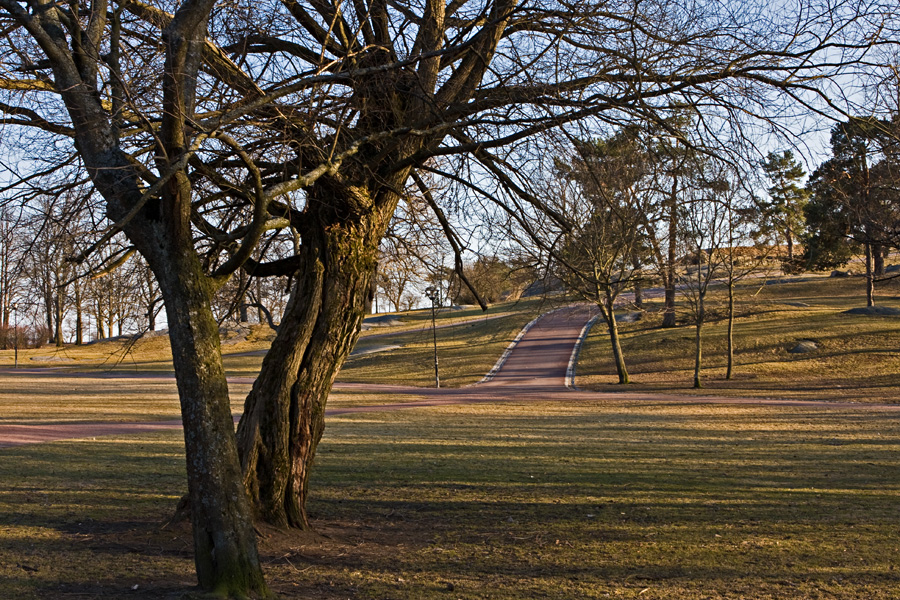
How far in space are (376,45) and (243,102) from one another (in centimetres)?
130

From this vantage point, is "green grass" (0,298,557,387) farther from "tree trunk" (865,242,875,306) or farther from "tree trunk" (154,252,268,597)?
"tree trunk" (154,252,268,597)

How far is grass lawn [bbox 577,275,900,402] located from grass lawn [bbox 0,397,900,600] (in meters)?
16.2

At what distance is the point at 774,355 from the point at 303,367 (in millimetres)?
33978

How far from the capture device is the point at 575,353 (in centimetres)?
4447

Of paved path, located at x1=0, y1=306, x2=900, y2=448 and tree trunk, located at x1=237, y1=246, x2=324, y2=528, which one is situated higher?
tree trunk, located at x1=237, y1=246, x2=324, y2=528

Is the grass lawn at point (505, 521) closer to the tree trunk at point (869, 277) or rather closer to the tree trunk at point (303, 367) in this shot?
the tree trunk at point (303, 367)

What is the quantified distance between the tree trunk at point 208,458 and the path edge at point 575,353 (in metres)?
28.1

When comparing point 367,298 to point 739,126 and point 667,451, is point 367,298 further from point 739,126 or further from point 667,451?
point 667,451

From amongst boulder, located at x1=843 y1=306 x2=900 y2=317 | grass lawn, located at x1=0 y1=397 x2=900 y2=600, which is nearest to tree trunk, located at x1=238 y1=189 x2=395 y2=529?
grass lawn, located at x1=0 y1=397 x2=900 y2=600

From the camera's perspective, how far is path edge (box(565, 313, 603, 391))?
115ft

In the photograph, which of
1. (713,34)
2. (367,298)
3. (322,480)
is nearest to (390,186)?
(367,298)

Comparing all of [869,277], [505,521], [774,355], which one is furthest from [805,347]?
[505,521]

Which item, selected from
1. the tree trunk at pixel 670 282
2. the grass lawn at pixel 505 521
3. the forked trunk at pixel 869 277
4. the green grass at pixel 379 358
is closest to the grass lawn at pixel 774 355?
the tree trunk at pixel 670 282

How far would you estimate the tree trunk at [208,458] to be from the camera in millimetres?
4805
